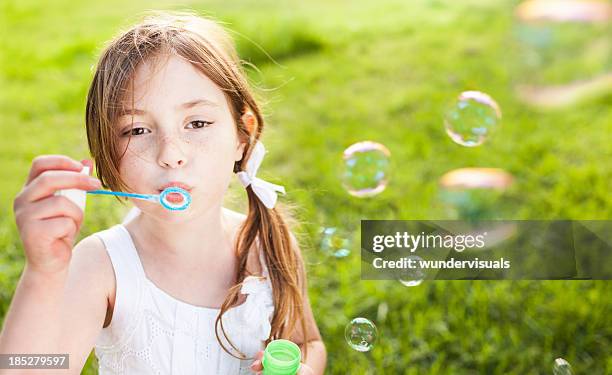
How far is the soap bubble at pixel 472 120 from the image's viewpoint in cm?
196

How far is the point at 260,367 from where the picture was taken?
53.4 inches

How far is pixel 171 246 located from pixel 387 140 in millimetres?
1373

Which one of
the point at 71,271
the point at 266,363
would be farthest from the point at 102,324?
the point at 266,363

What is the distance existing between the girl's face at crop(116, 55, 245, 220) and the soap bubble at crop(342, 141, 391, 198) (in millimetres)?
621

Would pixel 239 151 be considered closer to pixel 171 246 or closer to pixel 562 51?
pixel 171 246

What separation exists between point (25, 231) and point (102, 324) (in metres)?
0.28

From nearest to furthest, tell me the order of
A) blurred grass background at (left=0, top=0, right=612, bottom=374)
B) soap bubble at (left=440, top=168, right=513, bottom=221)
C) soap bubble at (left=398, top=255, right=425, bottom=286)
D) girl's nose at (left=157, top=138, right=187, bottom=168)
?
1. girl's nose at (left=157, top=138, right=187, bottom=168)
2. soap bubble at (left=398, top=255, right=425, bottom=286)
3. blurred grass background at (left=0, top=0, right=612, bottom=374)
4. soap bubble at (left=440, top=168, right=513, bottom=221)

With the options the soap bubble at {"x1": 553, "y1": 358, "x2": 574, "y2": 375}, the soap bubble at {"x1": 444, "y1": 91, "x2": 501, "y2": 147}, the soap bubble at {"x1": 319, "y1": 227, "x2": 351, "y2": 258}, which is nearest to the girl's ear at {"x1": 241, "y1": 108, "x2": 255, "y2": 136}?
the soap bubble at {"x1": 319, "y1": 227, "x2": 351, "y2": 258}

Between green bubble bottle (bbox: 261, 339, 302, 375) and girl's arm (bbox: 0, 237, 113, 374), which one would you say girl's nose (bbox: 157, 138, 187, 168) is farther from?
green bubble bottle (bbox: 261, 339, 302, 375)

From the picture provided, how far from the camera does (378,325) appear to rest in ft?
6.53

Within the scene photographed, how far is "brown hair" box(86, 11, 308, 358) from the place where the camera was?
1339mm

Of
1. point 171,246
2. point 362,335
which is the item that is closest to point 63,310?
point 171,246

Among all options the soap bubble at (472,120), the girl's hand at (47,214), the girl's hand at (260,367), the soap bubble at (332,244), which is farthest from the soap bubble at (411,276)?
the girl's hand at (47,214)

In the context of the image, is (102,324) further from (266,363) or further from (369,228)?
(369,228)
